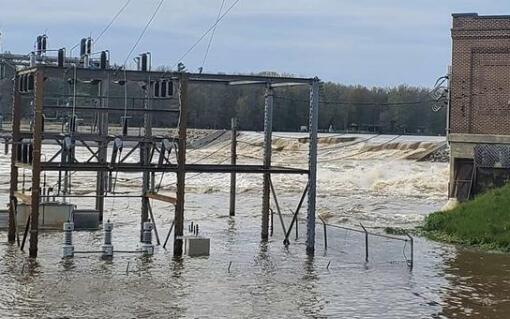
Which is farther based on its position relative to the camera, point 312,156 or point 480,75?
point 480,75

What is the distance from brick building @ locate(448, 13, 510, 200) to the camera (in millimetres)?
37344

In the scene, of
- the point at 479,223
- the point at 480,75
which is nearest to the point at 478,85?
the point at 480,75

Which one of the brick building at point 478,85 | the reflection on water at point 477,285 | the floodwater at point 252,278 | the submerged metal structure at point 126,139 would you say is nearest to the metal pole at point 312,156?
the submerged metal structure at point 126,139

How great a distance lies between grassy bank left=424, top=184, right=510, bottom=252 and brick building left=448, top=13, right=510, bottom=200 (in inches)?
271

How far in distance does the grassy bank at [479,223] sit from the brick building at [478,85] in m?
6.88

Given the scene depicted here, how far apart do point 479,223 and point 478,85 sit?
12322 millimetres

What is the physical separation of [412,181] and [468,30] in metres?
20.5

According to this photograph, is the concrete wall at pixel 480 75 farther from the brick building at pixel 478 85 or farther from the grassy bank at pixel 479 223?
the grassy bank at pixel 479 223

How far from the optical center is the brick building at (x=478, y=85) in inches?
1470

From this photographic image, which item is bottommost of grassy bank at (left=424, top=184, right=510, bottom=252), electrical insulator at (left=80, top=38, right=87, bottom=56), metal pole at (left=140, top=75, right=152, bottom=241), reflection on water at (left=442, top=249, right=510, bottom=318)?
reflection on water at (left=442, top=249, right=510, bottom=318)

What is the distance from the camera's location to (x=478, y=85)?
125 ft

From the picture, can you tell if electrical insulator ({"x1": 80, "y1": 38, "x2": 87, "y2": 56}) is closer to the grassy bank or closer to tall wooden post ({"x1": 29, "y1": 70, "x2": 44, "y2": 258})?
tall wooden post ({"x1": 29, "y1": 70, "x2": 44, "y2": 258})

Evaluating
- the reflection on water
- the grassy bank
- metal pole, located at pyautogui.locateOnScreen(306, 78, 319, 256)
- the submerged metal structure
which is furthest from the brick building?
metal pole, located at pyautogui.locateOnScreen(306, 78, 319, 256)

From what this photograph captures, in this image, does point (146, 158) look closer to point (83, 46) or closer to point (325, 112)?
point (83, 46)
